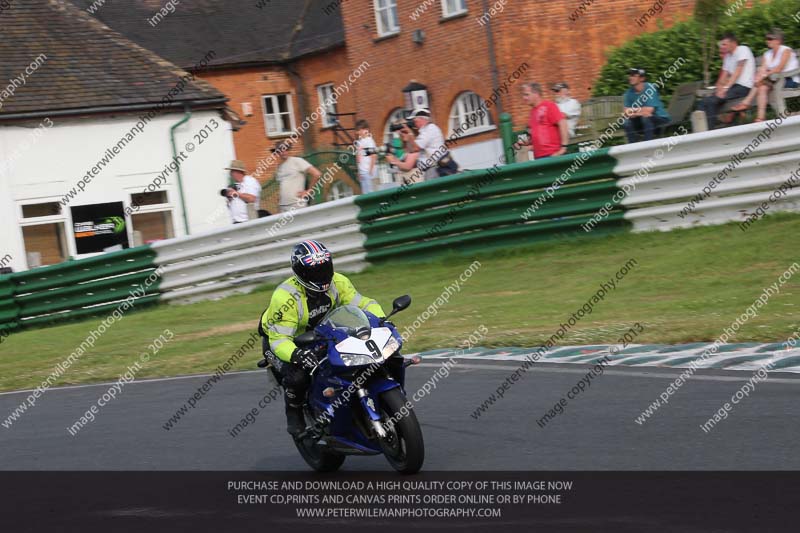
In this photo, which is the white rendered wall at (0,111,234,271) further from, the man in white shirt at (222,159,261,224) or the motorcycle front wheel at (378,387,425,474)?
the motorcycle front wheel at (378,387,425,474)

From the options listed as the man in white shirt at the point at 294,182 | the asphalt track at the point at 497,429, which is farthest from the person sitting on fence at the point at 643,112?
the asphalt track at the point at 497,429

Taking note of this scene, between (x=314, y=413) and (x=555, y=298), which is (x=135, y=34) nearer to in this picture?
(x=555, y=298)

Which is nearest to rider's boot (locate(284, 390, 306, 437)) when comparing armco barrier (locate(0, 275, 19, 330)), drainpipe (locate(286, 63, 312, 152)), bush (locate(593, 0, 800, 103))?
armco barrier (locate(0, 275, 19, 330))

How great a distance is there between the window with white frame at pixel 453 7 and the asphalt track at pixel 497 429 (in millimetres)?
21615

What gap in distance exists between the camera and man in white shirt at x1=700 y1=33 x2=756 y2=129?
16.0 metres

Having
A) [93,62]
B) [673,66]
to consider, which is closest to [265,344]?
[673,66]

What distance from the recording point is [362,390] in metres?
7.13

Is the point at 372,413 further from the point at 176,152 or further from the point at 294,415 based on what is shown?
the point at 176,152

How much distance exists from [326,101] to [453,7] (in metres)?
10.7

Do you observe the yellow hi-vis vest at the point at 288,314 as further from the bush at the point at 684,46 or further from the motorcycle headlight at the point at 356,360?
the bush at the point at 684,46

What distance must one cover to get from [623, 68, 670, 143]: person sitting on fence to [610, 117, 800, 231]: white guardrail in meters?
0.62

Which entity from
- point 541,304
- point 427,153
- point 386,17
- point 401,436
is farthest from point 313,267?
point 386,17

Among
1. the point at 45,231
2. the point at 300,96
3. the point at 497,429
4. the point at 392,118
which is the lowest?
the point at 497,429

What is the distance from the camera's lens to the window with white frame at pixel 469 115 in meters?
31.8
